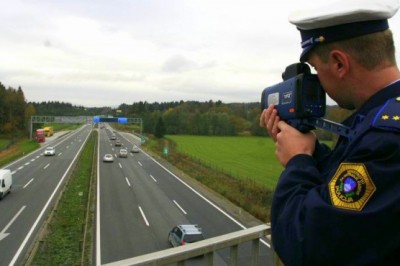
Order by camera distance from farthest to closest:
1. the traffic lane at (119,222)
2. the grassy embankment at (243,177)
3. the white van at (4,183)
A: 1. the grassy embankment at (243,177)
2. the white van at (4,183)
3. the traffic lane at (119,222)

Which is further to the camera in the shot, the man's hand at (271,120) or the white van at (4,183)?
the white van at (4,183)

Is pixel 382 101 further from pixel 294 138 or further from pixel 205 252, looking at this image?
pixel 205 252

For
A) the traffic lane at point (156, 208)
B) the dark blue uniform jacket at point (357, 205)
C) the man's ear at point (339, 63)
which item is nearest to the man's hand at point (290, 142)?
the dark blue uniform jacket at point (357, 205)

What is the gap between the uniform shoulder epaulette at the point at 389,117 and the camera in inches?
59.3

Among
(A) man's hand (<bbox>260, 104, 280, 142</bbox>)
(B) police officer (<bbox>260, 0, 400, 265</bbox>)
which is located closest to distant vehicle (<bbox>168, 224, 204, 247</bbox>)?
(A) man's hand (<bbox>260, 104, 280, 142</bbox>)

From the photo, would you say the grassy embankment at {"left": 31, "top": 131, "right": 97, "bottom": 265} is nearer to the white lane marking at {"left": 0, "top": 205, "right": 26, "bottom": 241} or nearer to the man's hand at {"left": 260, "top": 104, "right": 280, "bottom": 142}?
the white lane marking at {"left": 0, "top": 205, "right": 26, "bottom": 241}

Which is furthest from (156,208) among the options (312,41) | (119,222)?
(312,41)

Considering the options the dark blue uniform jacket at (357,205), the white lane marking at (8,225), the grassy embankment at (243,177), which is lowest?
the grassy embankment at (243,177)

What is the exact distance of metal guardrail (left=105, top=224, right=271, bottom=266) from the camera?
2502 millimetres

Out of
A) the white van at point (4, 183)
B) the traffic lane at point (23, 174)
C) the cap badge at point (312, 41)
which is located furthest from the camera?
the white van at point (4, 183)

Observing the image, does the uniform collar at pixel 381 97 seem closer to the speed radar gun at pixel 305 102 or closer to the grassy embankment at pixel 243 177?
the speed radar gun at pixel 305 102

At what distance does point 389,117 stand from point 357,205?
0.33 meters

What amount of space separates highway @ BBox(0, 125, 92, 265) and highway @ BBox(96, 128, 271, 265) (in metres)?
2.92

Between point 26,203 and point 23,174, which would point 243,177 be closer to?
point 23,174
